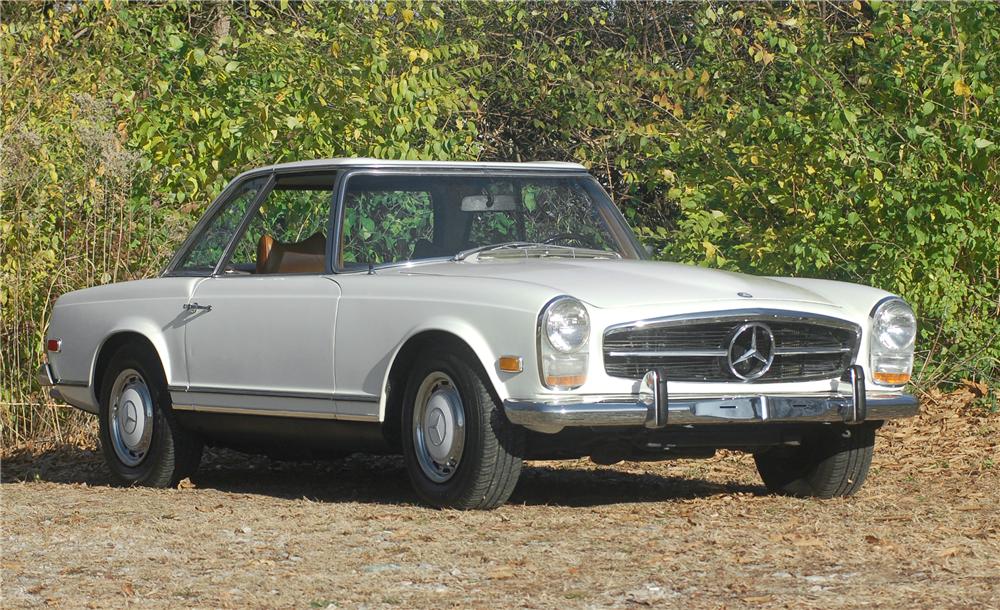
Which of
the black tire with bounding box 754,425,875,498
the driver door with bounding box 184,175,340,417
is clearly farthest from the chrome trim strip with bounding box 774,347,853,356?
the driver door with bounding box 184,175,340,417

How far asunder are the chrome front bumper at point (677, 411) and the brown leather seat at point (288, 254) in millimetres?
2083

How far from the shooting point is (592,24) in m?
16.5

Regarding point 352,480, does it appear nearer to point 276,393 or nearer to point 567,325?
point 276,393

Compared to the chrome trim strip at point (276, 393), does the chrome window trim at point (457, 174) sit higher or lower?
higher

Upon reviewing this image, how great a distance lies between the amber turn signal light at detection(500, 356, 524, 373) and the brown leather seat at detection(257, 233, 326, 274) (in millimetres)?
1850

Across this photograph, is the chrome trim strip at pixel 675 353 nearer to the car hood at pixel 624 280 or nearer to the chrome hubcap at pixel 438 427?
the car hood at pixel 624 280

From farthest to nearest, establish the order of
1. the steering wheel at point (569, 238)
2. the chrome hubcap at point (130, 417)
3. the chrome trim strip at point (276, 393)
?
1. the chrome hubcap at point (130, 417)
2. the steering wheel at point (569, 238)
3. the chrome trim strip at point (276, 393)

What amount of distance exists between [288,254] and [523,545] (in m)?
2.94

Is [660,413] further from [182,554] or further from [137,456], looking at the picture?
[137,456]

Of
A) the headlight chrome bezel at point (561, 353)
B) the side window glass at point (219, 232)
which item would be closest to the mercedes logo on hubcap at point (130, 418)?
the side window glass at point (219, 232)

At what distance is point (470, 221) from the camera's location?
8.09 metres

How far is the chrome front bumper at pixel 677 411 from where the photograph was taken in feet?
21.6

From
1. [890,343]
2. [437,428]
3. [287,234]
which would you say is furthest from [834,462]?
[287,234]

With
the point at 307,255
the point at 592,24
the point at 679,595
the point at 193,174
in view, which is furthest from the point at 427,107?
the point at 679,595
